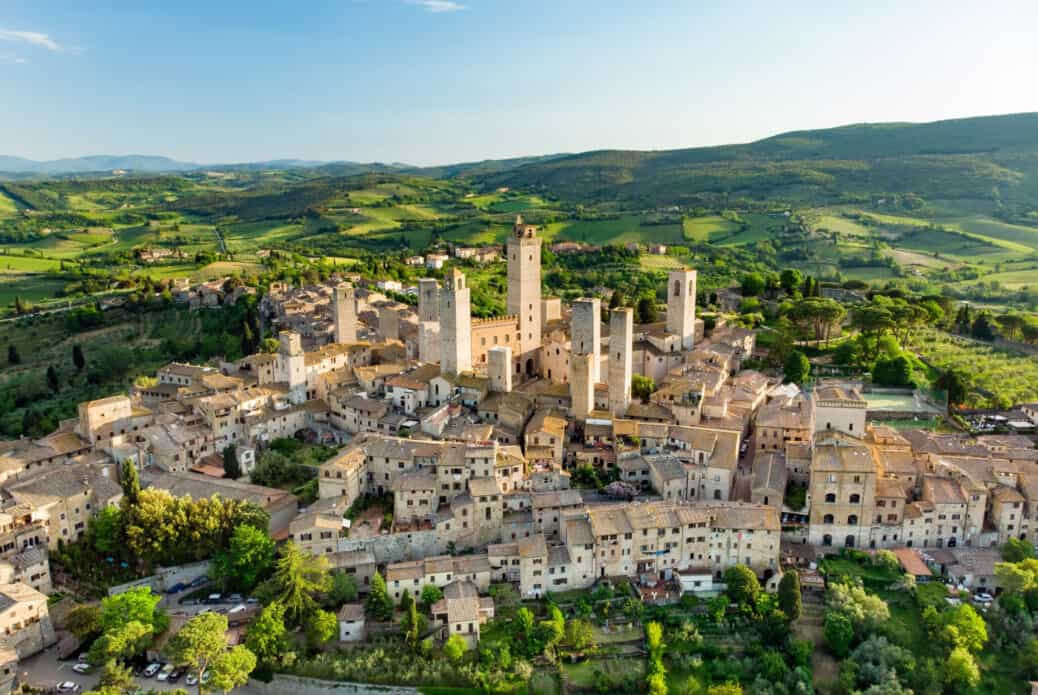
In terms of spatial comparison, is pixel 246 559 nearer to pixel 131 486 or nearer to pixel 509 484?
pixel 131 486

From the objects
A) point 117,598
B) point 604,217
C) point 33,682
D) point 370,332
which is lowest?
point 33,682

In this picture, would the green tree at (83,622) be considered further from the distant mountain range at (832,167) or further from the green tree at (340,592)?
the distant mountain range at (832,167)

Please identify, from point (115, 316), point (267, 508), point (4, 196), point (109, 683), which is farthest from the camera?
Result: point (4, 196)

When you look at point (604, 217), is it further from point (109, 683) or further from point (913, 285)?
point (109, 683)

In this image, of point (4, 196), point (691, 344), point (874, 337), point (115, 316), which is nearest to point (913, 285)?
point (874, 337)

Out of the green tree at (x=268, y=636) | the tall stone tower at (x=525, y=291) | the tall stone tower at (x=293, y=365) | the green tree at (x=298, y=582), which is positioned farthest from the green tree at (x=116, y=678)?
the tall stone tower at (x=525, y=291)

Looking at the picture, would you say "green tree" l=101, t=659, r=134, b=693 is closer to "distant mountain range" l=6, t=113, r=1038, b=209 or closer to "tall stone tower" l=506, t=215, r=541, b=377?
"tall stone tower" l=506, t=215, r=541, b=377

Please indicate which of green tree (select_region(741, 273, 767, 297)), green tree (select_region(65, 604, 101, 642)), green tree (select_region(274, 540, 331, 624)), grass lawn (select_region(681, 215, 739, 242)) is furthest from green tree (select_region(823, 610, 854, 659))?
grass lawn (select_region(681, 215, 739, 242))
